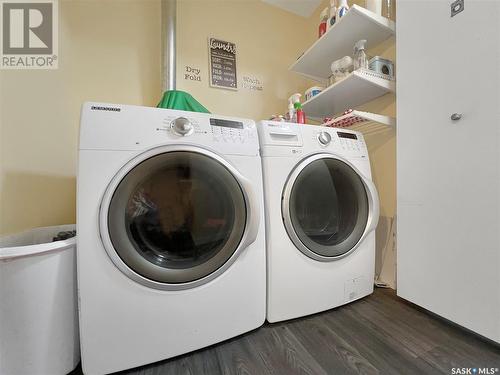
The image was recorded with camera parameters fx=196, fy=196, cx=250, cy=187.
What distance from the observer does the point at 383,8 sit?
1132 millimetres

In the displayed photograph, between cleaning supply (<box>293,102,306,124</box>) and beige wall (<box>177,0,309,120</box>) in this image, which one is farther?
beige wall (<box>177,0,309,120</box>)

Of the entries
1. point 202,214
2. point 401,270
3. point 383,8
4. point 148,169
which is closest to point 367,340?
point 401,270

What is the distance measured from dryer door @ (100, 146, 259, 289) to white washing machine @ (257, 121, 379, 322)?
0.17 m

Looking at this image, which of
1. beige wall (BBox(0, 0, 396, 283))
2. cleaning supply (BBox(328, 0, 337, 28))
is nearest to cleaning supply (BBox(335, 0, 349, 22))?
cleaning supply (BBox(328, 0, 337, 28))

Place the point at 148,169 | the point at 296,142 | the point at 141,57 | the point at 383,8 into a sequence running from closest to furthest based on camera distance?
the point at 148,169, the point at 296,142, the point at 383,8, the point at 141,57

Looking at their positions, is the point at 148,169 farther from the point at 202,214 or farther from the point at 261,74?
the point at 261,74

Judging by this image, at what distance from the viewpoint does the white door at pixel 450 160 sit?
2.07 ft

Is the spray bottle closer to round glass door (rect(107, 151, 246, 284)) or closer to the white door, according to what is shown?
the white door

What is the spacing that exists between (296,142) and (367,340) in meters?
A: 0.79

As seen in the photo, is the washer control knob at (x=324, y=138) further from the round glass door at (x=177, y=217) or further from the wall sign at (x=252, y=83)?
the wall sign at (x=252, y=83)

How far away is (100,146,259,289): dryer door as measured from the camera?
578 mm

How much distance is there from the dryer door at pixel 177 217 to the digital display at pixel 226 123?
5.3 inches

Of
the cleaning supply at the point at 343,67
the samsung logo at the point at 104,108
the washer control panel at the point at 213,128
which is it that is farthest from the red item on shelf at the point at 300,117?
the samsung logo at the point at 104,108

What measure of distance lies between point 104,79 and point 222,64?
0.77 metres
